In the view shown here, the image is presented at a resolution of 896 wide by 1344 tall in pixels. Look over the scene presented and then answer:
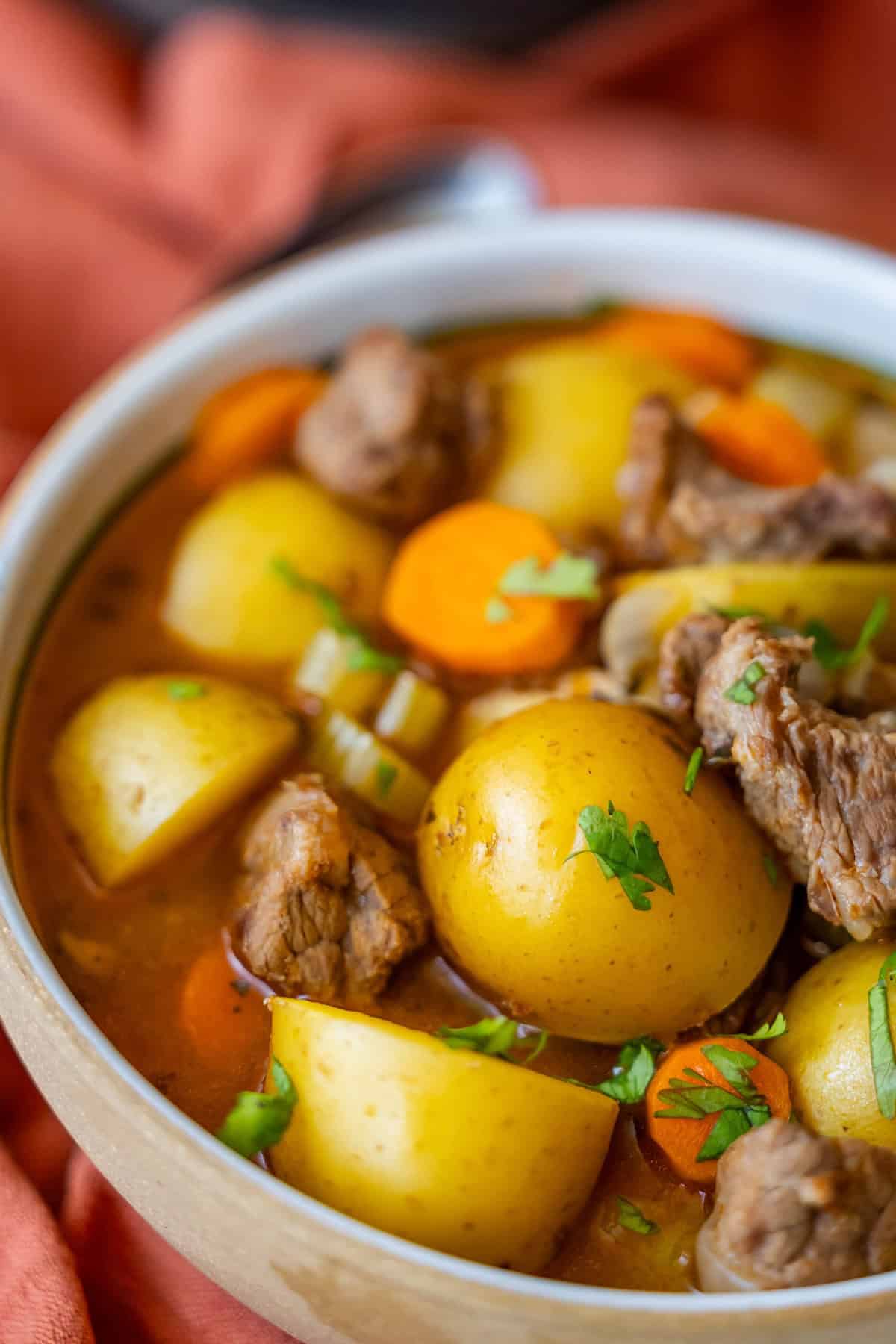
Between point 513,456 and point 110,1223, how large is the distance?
1.32 m

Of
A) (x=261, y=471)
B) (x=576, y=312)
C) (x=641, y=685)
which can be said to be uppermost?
(x=576, y=312)

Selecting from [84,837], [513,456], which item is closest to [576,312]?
[513,456]

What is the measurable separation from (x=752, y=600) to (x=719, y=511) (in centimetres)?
17

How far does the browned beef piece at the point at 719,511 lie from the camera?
6.71 feet

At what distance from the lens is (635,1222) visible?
162cm

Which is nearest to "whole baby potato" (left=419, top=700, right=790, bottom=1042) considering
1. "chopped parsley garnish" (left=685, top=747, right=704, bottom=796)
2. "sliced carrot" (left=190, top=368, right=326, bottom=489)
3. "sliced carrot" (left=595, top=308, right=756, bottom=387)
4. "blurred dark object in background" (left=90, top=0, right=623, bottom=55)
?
"chopped parsley garnish" (left=685, top=747, right=704, bottom=796)

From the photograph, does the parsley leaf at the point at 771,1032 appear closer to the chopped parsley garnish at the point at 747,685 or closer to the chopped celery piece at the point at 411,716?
the chopped parsley garnish at the point at 747,685

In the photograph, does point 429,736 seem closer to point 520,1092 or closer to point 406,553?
point 406,553

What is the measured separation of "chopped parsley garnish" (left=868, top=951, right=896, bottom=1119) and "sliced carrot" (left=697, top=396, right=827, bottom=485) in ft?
3.08

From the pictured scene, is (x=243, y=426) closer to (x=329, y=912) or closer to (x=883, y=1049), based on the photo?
(x=329, y=912)

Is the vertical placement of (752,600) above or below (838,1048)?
above

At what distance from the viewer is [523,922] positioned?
168 centimetres

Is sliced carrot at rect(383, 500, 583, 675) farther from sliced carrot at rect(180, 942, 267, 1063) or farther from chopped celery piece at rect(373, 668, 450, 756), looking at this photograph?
sliced carrot at rect(180, 942, 267, 1063)

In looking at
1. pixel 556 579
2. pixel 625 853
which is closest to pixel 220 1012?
pixel 625 853
